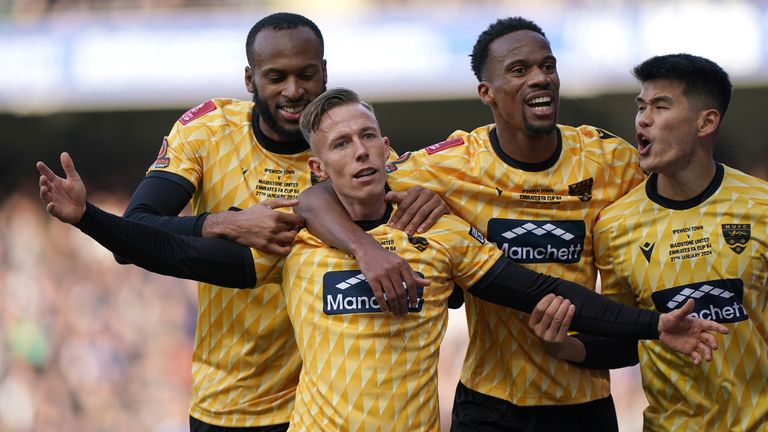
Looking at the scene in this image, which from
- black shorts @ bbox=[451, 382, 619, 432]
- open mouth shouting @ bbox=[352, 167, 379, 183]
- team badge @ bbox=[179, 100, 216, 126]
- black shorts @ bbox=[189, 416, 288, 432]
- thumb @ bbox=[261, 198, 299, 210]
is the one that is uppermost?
team badge @ bbox=[179, 100, 216, 126]

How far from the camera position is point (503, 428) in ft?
15.1

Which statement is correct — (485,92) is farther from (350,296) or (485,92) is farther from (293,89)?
(350,296)

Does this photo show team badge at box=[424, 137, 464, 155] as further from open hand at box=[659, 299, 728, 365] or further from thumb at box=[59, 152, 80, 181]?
thumb at box=[59, 152, 80, 181]

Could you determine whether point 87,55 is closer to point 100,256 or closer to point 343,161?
point 100,256

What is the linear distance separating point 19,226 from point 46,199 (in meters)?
8.80

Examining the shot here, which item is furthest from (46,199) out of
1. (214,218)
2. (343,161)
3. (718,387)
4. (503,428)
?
(718,387)

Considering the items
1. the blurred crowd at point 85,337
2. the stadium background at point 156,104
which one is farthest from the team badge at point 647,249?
the blurred crowd at point 85,337

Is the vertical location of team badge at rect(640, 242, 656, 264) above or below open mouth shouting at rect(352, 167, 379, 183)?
below

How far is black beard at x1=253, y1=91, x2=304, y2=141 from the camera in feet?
15.1

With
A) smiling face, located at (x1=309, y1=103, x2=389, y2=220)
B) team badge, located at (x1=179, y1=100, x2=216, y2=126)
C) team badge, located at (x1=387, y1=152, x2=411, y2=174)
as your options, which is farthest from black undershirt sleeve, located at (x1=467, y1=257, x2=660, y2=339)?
team badge, located at (x1=179, y1=100, x2=216, y2=126)

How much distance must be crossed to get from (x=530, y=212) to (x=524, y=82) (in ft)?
1.73

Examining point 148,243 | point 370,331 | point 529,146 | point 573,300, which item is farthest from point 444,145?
point 148,243

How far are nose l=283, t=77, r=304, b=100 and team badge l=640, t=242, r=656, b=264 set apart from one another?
1488 millimetres

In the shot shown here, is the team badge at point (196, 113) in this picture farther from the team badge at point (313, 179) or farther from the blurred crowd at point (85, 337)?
the blurred crowd at point (85, 337)
